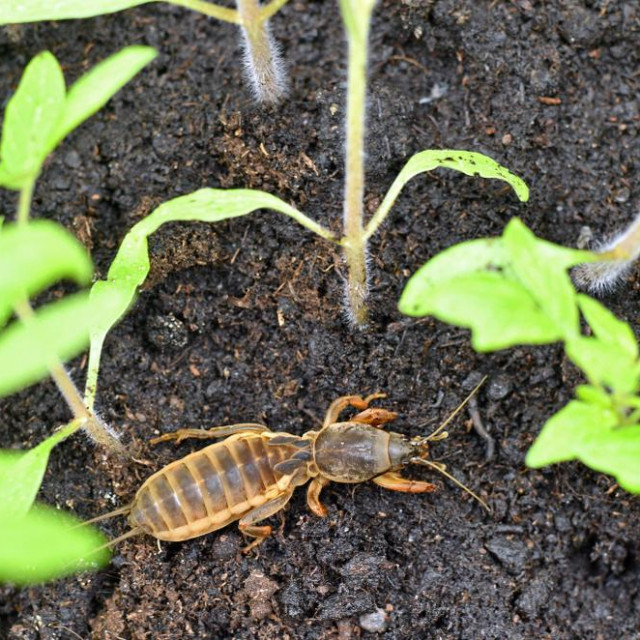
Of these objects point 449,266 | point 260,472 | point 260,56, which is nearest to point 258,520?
point 260,472

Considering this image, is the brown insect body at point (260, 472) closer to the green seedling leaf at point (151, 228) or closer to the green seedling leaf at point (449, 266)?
the green seedling leaf at point (151, 228)

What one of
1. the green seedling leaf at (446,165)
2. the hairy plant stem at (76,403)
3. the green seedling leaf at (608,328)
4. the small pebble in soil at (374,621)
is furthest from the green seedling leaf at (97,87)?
the small pebble in soil at (374,621)

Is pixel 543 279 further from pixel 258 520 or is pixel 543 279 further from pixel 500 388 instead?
pixel 258 520

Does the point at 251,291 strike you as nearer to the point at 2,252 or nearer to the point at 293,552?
the point at 293,552

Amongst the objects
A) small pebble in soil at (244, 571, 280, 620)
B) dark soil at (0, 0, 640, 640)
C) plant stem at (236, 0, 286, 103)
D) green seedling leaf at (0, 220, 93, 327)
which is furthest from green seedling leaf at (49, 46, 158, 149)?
small pebble in soil at (244, 571, 280, 620)

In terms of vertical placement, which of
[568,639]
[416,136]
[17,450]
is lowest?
[568,639]

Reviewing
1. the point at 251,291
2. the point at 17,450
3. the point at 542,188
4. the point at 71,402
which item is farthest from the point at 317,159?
the point at 17,450
